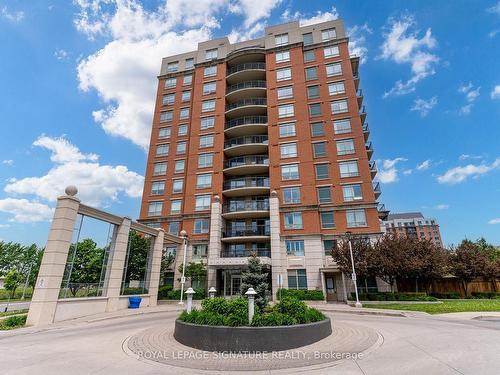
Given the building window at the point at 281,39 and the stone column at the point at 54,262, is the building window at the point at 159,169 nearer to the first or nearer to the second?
the stone column at the point at 54,262

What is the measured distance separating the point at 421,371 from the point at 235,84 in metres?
41.6

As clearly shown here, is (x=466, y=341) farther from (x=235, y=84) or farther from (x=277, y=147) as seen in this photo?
(x=235, y=84)

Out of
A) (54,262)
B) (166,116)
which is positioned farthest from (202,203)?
(54,262)

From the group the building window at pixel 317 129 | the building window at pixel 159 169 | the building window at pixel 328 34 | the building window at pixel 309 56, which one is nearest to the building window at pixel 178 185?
the building window at pixel 159 169

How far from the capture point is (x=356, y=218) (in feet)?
99.6

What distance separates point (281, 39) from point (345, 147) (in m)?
20.1

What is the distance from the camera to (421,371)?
21.3 ft

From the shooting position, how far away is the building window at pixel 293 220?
31359mm

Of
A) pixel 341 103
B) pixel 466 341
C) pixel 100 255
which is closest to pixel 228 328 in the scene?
pixel 466 341

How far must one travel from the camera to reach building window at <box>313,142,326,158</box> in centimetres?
3388

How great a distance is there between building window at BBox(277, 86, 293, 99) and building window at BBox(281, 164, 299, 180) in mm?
10302

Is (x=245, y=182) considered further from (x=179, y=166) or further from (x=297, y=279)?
(x=297, y=279)

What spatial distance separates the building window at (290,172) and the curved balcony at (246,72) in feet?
50.6

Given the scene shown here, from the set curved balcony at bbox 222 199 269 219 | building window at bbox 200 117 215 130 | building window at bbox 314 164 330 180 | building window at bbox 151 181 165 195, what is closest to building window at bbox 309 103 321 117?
building window at bbox 314 164 330 180
